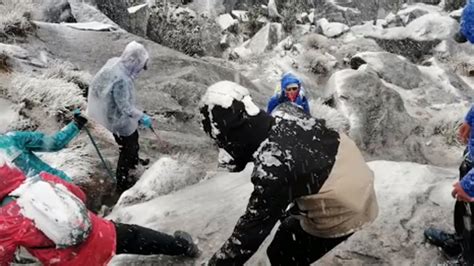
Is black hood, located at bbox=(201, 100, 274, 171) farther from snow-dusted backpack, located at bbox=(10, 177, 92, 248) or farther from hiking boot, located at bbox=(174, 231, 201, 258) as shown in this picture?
hiking boot, located at bbox=(174, 231, 201, 258)

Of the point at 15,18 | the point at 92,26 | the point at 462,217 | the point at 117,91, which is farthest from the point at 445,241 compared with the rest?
the point at 92,26

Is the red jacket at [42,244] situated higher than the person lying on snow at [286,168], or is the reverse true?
the person lying on snow at [286,168]

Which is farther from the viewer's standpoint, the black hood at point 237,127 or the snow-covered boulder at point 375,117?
the snow-covered boulder at point 375,117

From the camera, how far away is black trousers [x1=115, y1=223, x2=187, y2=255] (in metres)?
3.03

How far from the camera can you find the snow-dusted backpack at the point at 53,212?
2.41m

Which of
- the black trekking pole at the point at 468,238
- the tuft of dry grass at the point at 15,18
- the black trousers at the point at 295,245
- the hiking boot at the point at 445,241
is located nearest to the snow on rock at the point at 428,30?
the tuft of dry grass at the point at 15,18

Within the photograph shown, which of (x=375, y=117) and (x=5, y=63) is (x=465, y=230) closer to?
(x=375, y=117)

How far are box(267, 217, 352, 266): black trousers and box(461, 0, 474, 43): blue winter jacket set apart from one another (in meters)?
1.37

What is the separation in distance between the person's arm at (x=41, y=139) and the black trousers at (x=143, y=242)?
1137 millimetres

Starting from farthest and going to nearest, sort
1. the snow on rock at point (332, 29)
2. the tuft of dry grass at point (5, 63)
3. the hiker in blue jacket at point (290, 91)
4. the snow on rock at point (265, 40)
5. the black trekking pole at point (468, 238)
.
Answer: the snow on rock at point (332, 29)
the snow on rock at point (265, 40)
the tuft of dry grass at point (5, 63)
the hiker in blue jacket at point (290, 91)
the black trekking pole at point (468, 238)

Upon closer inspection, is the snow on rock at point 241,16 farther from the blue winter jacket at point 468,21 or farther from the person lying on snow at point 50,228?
the person lying on snow at point 50,228

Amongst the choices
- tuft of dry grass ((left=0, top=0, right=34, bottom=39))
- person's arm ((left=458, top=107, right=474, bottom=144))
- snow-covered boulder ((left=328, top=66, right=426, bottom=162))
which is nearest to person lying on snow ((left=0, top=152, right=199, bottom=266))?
person's arm ((left=458, top=107, right=474, bottom=144))

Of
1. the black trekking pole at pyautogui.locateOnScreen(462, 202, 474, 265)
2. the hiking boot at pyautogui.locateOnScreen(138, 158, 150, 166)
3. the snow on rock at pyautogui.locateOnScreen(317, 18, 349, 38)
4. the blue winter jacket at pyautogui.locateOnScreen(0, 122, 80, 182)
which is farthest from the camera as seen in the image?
the snow on rock at pyautogui.locateOnScreen(317, 18, 349, 38)

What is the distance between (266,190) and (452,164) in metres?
6.25
